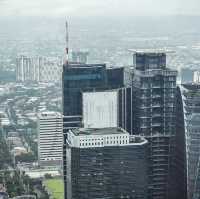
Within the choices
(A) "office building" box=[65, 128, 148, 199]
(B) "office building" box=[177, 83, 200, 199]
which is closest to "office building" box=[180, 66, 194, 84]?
(B) "office building" box=[177, 83, 200, 199]

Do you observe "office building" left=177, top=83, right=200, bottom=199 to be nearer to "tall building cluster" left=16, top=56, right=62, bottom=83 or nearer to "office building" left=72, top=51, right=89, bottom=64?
"office building" left=72, top=51, right=89, bottom=64

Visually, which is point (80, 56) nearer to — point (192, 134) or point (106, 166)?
point (192, 134)

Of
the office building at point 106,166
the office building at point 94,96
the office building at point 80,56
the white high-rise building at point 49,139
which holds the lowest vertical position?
the white high-rise building at point 49,139

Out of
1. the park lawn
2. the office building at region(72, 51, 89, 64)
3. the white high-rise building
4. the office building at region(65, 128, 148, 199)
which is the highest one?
the office building at region(72, 51, 89, 64)

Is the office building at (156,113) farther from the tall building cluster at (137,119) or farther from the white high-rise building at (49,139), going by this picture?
the white high-rise building at (49,139)

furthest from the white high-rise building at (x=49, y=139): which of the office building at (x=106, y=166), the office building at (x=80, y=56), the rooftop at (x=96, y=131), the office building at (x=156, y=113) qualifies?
the office building at (x=106, y=166)

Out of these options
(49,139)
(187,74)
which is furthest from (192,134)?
(49,139)

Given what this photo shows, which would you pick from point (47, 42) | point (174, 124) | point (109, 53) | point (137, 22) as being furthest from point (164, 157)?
point (47, 42)
